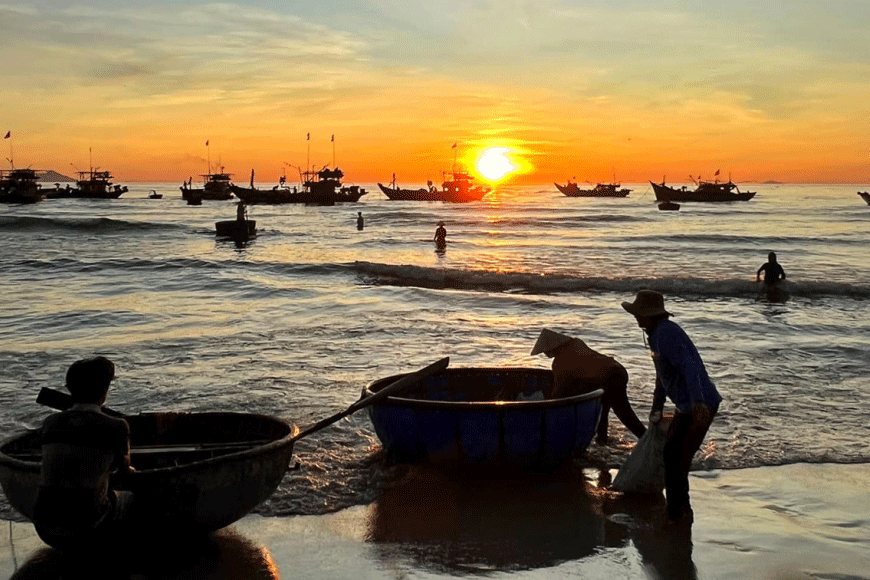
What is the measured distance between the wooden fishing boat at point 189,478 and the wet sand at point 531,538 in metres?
0.38

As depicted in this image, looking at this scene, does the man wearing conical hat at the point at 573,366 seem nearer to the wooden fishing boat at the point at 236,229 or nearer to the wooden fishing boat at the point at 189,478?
the wooden fishing boat at the point at 189,478

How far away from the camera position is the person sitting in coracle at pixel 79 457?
13.8 ft

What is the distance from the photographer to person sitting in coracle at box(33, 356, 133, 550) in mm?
4211

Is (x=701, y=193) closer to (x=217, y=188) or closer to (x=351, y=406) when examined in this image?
(x=217, y=188)

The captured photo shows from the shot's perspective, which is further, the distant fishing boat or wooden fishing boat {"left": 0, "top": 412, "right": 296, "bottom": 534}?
the distant fishing boat

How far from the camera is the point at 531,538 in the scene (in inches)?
219

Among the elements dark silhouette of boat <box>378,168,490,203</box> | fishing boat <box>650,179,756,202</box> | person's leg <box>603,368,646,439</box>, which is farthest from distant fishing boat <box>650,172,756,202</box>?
person's leg <box>603,368,646,439</box>

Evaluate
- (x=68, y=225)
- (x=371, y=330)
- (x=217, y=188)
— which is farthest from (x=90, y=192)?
(x=371, y=330)

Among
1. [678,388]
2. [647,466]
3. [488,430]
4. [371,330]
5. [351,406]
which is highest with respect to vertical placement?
[678,388]

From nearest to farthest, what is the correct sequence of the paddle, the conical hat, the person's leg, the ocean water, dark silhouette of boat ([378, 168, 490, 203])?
the paddle, the conical hat, the person's leg, the ocean water, dark silhouette of boat ([378, 168, 490, 203])

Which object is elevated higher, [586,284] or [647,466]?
[647,466]

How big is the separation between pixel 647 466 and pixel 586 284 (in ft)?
69.0

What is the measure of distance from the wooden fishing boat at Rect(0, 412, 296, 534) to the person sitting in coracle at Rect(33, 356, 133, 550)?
0.34 m

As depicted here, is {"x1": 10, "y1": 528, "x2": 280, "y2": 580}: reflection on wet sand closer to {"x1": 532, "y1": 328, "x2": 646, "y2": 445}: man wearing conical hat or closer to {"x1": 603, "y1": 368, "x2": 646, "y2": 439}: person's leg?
{"x1": 532, "y1": 328, "x2": 646, "y2": 445}: man wearing conical hat
